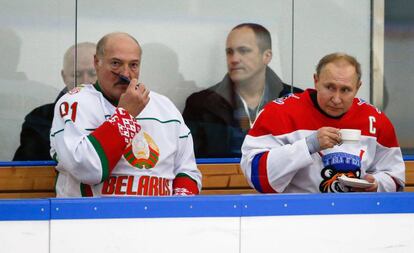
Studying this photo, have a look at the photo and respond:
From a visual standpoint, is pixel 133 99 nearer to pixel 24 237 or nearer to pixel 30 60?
pixel 24 237

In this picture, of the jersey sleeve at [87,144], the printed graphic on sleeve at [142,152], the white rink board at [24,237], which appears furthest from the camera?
the printed graphic on sleeve at [142,152]

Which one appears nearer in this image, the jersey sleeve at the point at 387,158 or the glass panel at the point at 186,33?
the jersey sleeve at the point at 387,158

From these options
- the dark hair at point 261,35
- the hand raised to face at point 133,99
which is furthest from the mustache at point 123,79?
the dark hair at point 261,35

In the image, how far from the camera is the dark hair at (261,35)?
581 cm

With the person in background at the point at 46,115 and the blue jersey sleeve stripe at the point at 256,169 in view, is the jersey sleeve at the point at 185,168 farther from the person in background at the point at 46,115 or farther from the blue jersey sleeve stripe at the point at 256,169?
the person in background at the point at 46,115

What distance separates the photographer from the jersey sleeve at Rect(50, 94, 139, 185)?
4.50 meters

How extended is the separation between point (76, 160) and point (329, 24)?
1.92 meters

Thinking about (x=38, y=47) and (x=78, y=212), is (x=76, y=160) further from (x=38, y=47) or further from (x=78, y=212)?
(x=38, y=47)

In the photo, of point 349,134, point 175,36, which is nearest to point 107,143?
point 349,134

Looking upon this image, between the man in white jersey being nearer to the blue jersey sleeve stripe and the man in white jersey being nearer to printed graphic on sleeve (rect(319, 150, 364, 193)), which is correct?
the blue jersey sleeve stripe

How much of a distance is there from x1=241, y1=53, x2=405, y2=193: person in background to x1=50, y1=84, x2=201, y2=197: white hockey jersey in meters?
0.31

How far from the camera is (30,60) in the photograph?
18.4ft

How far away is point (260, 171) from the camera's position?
463cm

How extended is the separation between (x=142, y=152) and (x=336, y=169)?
77cm
